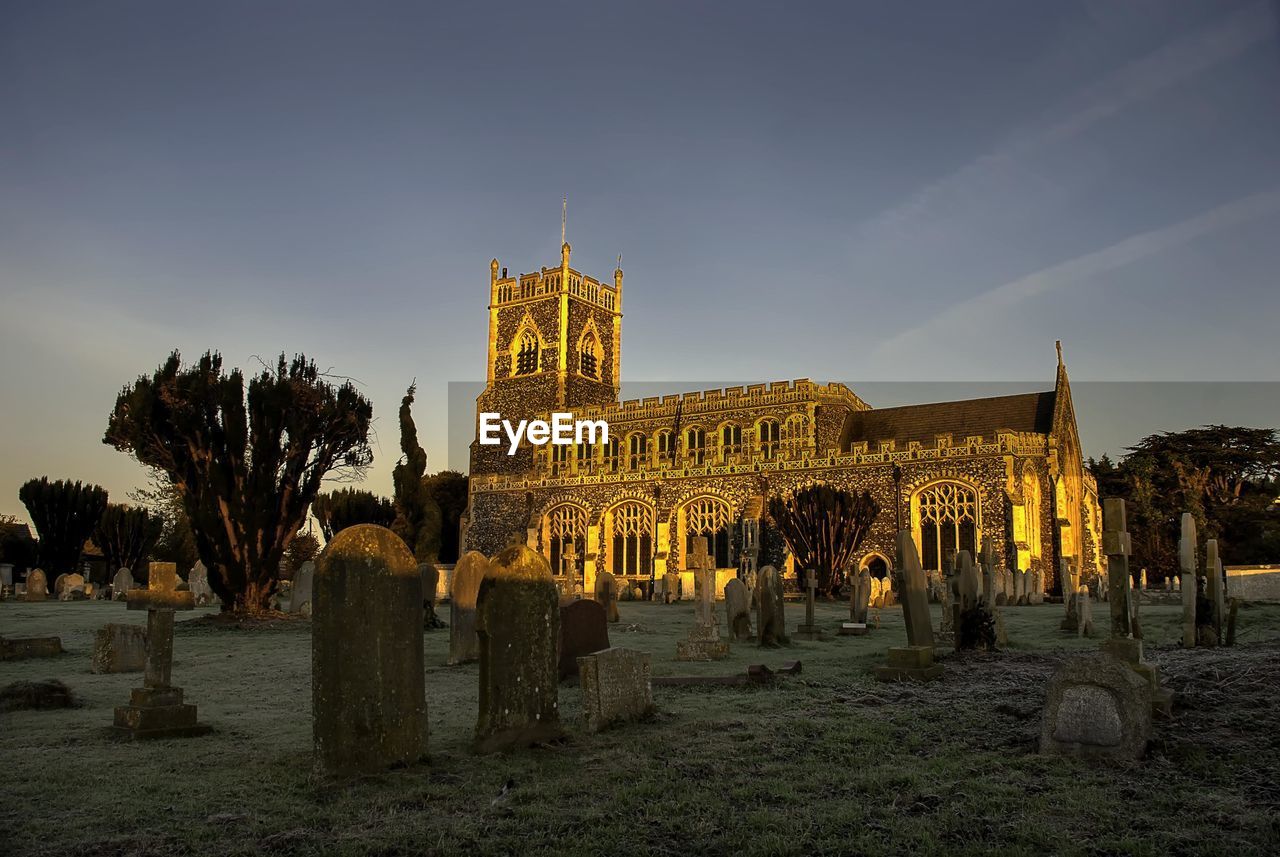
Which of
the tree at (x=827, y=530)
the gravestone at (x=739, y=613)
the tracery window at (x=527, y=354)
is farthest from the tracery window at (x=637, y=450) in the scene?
the gravestone at (x=739, y=613)

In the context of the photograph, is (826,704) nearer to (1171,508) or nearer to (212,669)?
(212,669)

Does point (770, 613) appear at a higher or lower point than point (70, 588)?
higher

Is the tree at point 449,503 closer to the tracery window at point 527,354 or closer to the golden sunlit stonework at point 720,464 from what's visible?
the golden sunlit stonework at point 720,464

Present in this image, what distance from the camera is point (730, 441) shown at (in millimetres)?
36719

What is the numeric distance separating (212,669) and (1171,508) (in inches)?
1639

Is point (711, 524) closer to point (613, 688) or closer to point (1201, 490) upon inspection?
point (1201, 490)

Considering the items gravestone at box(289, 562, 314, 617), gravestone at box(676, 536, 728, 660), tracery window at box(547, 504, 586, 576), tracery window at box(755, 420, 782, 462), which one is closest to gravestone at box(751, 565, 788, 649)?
gravestone at box(676, 536, 728, 660)

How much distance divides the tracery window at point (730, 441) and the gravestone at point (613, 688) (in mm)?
29875

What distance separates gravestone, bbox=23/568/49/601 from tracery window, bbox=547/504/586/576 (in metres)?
17.3

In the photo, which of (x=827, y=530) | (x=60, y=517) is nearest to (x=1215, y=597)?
(x=827, y=530)

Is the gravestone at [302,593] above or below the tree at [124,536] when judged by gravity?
below

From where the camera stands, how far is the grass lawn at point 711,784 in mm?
3668

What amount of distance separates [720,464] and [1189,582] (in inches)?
952

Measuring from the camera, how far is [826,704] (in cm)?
677
